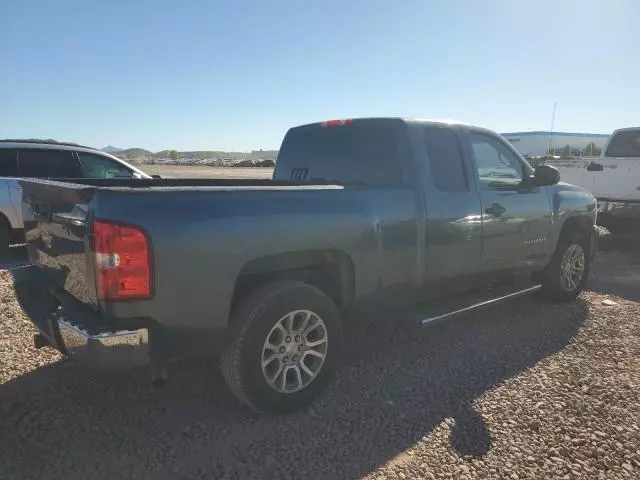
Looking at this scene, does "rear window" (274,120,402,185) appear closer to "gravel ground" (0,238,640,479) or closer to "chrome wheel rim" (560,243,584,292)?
"gravel ground" (0,238,640,479)

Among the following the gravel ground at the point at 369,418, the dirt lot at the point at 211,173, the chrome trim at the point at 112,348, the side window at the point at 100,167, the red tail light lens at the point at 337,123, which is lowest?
the dirt lot at the point at 211,173

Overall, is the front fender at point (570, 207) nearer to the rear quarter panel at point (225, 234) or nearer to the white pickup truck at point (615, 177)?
the rear quarter panel at point (225, 234)

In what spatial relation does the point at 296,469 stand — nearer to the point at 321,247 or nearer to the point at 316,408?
the point at 316,408

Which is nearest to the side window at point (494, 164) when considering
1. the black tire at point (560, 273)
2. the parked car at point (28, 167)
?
the black tire at point (560, 273)

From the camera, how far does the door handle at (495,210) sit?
4633mm

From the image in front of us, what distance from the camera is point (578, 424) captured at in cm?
335

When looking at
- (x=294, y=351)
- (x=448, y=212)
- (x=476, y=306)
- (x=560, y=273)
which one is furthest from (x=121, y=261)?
(x=560, y=273)

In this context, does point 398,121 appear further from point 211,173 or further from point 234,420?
point 211,173

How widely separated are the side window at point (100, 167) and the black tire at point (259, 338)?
18.6 ft

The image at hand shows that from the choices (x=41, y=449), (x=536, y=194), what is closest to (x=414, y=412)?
(x=41, y=449)

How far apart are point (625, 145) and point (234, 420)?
10119mm

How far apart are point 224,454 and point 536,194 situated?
13.0 ft

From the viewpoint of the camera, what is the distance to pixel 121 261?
2664 millimetres

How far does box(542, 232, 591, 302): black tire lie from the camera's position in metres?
5.72
